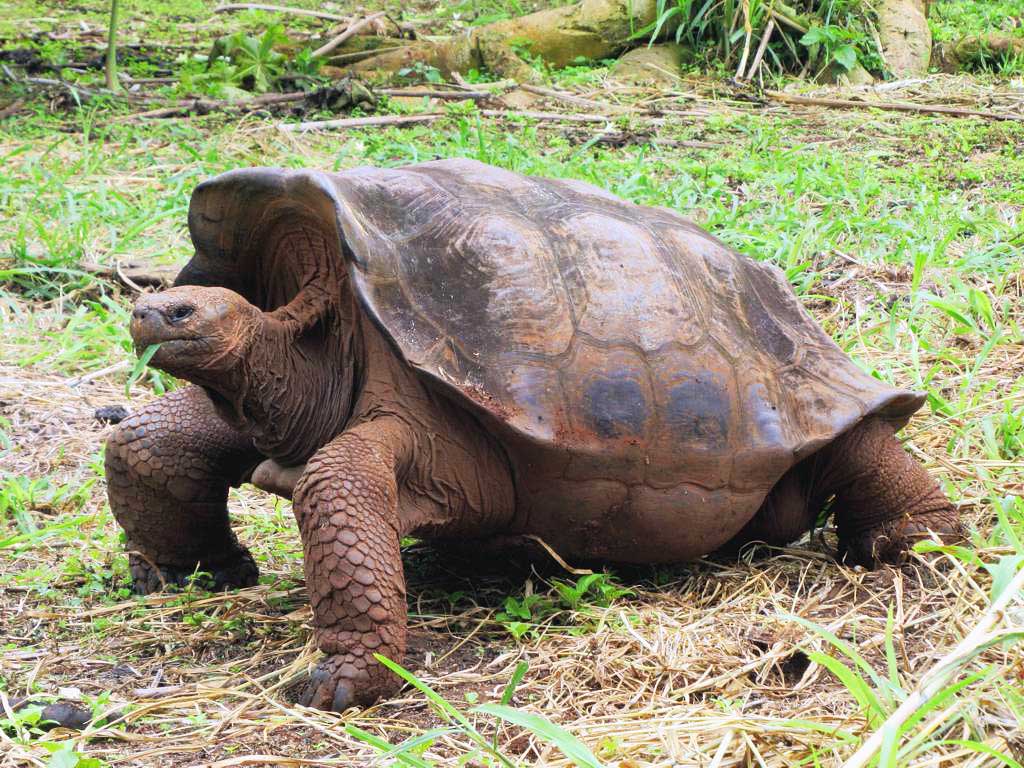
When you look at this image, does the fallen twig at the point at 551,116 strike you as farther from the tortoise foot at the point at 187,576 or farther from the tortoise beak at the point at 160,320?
the tortoise beak at the point at 160,320

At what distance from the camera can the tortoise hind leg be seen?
11.4 feet

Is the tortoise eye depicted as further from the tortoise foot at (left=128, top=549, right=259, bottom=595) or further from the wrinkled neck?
the tortoise foot at (left=128, top=549, right=259, bottom=595)

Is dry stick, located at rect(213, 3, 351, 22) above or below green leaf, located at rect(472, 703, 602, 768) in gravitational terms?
above

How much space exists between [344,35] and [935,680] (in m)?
10.1

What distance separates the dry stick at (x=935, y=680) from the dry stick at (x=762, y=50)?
8.45 metres

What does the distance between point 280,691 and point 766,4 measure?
8673 mm

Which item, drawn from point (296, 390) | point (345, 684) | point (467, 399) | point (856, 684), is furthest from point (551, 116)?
point (856, 684)

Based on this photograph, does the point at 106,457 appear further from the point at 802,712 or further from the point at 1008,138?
the point at 1008,138

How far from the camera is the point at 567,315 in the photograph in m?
3.11

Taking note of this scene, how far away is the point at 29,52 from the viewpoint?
423 inches

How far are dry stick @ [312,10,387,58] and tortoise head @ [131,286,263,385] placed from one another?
8.01 m

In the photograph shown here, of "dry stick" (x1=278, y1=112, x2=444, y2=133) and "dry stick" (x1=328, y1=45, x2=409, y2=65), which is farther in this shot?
"dry stick" (x1=328, y1=45, x2=409, y2=65)

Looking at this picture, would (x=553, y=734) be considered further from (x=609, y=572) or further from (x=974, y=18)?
(x=974, y=18)

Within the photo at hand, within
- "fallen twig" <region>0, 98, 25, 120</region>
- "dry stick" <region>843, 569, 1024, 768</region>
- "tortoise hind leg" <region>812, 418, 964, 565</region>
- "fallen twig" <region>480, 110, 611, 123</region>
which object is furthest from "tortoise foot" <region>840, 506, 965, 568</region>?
"fallen twig" <region>0, 98, 25, 120</region>
